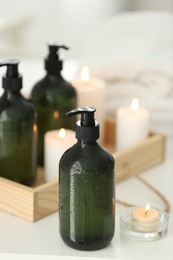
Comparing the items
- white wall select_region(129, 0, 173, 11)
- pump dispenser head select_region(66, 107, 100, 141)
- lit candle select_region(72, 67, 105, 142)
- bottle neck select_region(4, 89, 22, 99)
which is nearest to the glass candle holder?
pump dispenser head select_region(66, 107, 100, 141)

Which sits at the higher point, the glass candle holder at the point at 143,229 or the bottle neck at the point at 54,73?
the bottle neck at the point at 54,73

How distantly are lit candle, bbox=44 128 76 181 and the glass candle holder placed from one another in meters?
0.23

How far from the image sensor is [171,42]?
77.9 inches

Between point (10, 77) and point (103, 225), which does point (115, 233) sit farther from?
point (10, 77)

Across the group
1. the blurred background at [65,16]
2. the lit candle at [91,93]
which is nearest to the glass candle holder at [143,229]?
the lit candle at [91,93]

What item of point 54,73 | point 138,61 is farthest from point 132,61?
point 54,73

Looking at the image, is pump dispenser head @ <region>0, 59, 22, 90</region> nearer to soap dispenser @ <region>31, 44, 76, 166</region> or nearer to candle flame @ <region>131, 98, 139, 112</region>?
soap dispenser @ <region>31, 44, 76, 166</region>

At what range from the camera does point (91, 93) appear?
1.73 meters

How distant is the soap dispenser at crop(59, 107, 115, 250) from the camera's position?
49.4 inches

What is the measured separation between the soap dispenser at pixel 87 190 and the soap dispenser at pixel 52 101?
37 cm

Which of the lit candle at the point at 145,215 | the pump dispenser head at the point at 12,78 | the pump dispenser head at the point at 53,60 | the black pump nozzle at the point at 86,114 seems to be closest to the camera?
the black pump nozzle at the point at 86,114

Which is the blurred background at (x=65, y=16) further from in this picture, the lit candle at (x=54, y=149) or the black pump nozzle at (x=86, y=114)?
the black pump nozzle at (x=86, y=114)

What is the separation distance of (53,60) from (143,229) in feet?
1.45

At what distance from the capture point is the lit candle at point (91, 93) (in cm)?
173
